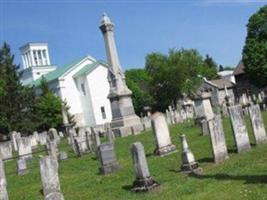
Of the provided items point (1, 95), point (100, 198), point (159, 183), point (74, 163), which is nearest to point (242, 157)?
point (159, 183)

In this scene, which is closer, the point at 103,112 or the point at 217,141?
the point at 217,141

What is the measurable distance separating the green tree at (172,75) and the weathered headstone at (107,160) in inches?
2356

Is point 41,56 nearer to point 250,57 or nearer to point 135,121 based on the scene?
point 250,57

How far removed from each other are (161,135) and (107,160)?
2.47 m

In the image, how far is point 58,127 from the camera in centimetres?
5919

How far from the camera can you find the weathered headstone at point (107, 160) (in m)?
14.6

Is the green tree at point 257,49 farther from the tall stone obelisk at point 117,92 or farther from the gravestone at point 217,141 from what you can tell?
the gravestone at point 217,141

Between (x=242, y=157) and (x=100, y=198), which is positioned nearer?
(x=100, y=198)

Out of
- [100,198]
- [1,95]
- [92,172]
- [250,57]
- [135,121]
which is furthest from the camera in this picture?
[250,57]

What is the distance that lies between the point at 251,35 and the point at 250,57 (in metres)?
3.33

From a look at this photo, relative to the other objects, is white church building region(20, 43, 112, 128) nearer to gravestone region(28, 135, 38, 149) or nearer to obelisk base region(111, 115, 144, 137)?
gravestone region(28, 135, 38, 149)

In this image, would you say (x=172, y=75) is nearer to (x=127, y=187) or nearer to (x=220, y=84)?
(x=220, y=84)

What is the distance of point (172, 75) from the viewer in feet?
250

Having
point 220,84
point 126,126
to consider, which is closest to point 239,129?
point 126,126
